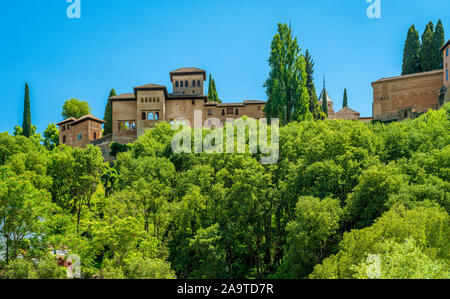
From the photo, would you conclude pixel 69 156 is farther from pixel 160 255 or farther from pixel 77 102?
pixel 77 102

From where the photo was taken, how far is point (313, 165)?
106 feet

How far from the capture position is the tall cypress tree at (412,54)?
64375 mm

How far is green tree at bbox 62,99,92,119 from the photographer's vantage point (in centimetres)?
7819

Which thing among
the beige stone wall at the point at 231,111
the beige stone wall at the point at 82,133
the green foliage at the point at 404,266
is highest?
the beige stone wall at the point at 231,111

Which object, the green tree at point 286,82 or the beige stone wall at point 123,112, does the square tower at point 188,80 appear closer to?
the beige stone wall at point 123,112

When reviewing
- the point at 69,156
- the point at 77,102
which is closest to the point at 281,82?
the point at 69,156

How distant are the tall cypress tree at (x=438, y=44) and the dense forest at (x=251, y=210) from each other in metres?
22.7

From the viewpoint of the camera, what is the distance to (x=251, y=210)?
34062 millimetres

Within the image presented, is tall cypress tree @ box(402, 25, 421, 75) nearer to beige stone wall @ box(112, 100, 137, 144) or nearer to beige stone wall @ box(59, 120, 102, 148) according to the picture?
beige stone wall @ box(112, 100, 137, 144)

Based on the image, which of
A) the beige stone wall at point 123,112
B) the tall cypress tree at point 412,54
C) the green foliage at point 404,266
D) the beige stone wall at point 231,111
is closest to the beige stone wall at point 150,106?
the beige stone wall at point 123,112

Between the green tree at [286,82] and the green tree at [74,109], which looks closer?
the green tree at [286,82]

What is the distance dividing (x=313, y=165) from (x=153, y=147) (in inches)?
793

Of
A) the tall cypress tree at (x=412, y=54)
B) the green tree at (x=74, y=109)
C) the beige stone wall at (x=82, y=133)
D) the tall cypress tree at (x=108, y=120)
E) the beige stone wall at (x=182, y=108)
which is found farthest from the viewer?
the green tree at (x=74, y=109)

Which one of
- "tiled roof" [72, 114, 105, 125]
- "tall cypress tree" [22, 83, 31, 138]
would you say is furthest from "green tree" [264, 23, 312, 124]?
"tall cypress tree" [22, 83, 31, 138]
